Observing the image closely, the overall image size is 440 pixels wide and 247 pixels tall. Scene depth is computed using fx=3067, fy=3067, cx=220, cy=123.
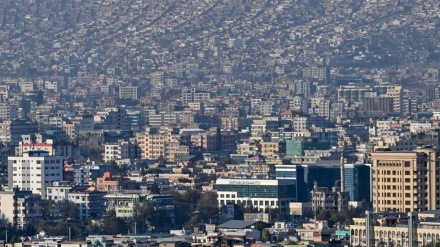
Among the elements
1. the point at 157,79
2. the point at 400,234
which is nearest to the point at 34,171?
the point at 400,234

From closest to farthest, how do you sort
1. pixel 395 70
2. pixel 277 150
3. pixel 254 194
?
pixel 254 194
pixel 277 150
pixel 395 70

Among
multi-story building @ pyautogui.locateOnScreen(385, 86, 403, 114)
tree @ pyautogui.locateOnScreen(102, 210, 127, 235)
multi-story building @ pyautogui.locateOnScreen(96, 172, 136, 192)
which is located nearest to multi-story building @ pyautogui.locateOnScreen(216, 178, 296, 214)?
multi-story building @ pyautogui.locateOnScreen(96, 172, 136, 192)

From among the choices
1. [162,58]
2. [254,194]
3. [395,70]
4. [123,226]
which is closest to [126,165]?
[254,194]

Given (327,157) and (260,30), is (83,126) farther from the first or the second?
(260,30)

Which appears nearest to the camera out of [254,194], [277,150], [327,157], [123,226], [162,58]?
[123,226]

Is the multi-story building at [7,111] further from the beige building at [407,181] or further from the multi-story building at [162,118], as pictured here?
the beige building at [407,181]

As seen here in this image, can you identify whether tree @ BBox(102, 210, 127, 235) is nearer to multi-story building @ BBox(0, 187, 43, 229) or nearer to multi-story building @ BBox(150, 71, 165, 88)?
multi-story building @ BBox(0, 187, 43, 229)
